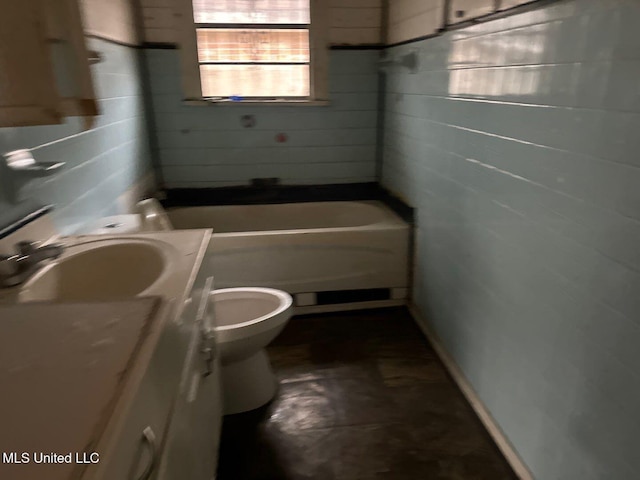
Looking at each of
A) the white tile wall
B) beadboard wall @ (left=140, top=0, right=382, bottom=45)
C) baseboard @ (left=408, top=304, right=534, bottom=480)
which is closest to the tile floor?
baseboard @ (left=408, top=304, right=534, bottom=480)

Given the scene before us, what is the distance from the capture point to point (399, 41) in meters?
2.78

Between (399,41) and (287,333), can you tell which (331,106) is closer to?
(399,41)

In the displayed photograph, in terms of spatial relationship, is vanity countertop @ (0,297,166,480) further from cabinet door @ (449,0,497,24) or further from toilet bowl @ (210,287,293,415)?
cabinet door @ (449,0,497,24)

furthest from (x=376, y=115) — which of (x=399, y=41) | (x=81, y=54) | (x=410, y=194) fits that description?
(x=81, y=54)

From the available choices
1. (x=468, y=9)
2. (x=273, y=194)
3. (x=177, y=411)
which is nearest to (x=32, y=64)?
(x=177, y=411)

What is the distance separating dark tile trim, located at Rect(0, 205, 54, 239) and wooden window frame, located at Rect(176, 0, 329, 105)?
172 centimetres

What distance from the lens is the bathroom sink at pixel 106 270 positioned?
131cm

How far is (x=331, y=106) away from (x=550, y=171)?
A: 2040 mm

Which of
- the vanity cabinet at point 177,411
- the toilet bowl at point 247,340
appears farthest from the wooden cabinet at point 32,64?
the toilet bowl at point 247,340

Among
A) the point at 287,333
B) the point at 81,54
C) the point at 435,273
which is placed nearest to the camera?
the point at 81,54

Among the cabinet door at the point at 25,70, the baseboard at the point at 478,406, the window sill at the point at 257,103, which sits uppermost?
the cabinet door at the point at 25,70

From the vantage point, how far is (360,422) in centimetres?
187

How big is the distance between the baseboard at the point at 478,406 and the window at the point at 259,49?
5.67 ft

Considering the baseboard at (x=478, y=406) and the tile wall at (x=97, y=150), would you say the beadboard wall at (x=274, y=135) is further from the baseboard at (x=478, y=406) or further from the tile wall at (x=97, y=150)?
the baseboard at (x=478, y=406)
